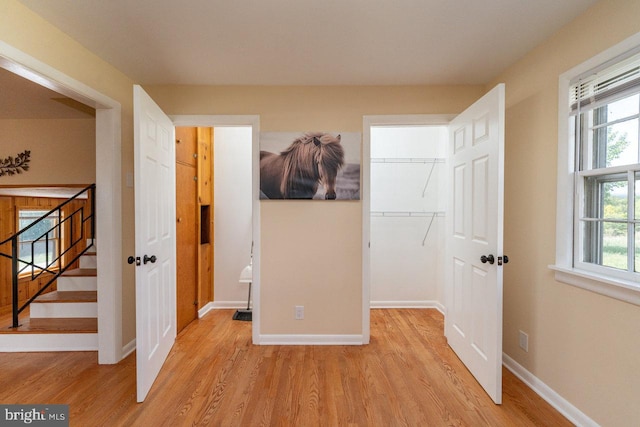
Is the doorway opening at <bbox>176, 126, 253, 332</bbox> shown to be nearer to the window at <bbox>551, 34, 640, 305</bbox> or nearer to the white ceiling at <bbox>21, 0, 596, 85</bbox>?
the white ceiling at <bbox>21, 0, 596, 85</bbox>

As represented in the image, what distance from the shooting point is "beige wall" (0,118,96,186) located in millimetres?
3426

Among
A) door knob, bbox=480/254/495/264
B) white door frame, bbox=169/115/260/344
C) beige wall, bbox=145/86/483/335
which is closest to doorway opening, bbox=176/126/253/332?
white door frame, bbox=169/115/260/344

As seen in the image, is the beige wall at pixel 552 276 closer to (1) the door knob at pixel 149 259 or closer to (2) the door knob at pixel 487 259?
(2) the door knob at pixel 487 259

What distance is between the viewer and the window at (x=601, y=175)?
150 cm

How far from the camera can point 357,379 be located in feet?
7.10

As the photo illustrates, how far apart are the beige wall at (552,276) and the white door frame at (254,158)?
2117 mm

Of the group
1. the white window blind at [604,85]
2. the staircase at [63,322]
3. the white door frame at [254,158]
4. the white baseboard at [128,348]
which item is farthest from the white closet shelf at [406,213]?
the staircase at [63,322]

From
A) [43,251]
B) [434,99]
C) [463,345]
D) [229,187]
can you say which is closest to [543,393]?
[463,345]

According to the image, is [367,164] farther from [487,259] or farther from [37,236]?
[37,236]

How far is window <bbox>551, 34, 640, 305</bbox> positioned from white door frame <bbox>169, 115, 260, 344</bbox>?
7.43 ft

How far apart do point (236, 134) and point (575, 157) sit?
336cm

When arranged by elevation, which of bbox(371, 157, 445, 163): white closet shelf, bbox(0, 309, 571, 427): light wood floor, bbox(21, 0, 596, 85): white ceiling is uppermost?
bbox(21, 0, 596, 85): white ceiling

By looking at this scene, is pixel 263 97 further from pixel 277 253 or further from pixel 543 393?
pixel 543 393

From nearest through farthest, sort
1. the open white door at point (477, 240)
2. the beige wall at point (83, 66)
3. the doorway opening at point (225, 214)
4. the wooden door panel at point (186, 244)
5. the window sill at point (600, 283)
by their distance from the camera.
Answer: the window sill at point (600, 283) < the beige wall at point (83, 66) < the open white door at point (477, 240) < the wooden door panel at point (186, 244) < the doorway opening at point (225, 214)
